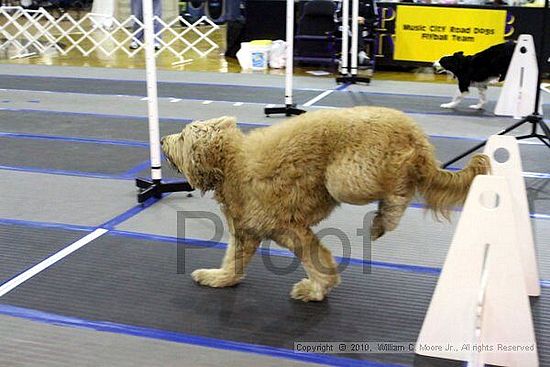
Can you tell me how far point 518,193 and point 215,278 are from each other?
4.63 feet

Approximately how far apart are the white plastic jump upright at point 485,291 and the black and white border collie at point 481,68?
4.86 meters

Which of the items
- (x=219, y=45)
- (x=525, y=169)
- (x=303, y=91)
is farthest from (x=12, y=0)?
A: (x=525, y=169)

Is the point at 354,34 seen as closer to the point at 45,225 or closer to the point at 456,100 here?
the point at 456,100

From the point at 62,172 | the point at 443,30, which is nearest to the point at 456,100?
the point at 443,30

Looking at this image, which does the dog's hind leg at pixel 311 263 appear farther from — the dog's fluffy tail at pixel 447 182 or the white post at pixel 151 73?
the white post at pixel 151 73

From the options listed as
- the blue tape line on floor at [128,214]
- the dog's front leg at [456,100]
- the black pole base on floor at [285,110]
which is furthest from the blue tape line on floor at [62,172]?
the dog's front leg at [456,100]

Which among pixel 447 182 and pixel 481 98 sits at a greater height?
pixel 447 182

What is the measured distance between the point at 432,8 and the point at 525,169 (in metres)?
4.87

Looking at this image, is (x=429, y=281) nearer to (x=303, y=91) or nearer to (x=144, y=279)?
(x=144, y=279)

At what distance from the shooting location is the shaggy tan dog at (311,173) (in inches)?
99.3

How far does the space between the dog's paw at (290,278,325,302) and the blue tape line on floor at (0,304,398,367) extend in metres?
0.40

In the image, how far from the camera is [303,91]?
8023 mm

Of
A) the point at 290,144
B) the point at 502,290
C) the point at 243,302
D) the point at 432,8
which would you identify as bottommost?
the point at 243,302

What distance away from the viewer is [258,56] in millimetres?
9789
